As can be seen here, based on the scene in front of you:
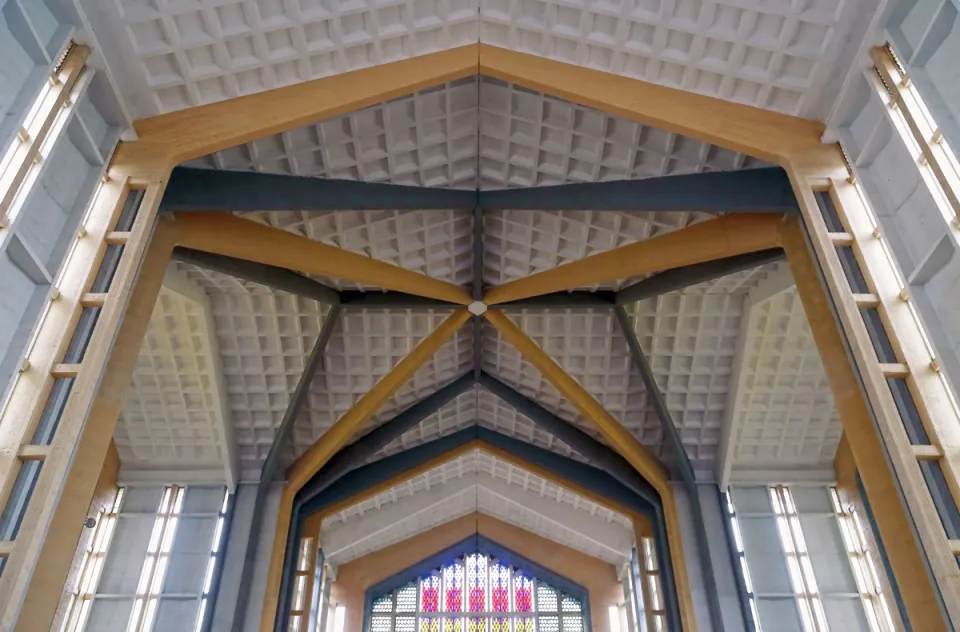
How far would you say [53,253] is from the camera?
1283cm

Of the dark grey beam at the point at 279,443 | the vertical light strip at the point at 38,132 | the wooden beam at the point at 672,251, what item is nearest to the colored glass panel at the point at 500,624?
the dark grey beam at the point at 279,443

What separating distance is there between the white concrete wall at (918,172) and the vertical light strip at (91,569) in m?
24.7

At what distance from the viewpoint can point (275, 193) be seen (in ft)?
60.2

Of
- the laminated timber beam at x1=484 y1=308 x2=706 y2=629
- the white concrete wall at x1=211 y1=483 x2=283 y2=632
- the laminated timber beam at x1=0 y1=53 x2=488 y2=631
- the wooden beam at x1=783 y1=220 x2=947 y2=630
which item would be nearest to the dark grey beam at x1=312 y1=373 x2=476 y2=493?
the white concrete wall at x1=211 y1=483 x2=283 y2=632

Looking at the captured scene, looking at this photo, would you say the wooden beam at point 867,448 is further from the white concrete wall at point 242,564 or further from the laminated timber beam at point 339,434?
the white concrete wall at point 242,564

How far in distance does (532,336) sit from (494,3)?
41.4 feet

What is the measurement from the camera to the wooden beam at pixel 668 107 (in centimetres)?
1573

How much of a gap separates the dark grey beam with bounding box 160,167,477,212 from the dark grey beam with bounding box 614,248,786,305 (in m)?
7.19

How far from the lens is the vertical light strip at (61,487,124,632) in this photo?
24297 mm

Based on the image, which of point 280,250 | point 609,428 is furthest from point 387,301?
point 609,428

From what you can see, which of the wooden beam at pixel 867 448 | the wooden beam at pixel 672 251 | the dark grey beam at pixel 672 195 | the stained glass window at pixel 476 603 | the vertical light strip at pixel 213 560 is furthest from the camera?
the stained glass window at pixel 476 603

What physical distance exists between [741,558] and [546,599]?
43.8ft

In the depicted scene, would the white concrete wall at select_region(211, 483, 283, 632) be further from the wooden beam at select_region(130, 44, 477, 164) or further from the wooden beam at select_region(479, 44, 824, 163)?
the wooden beam at select_region(479, 44, 824, 163)

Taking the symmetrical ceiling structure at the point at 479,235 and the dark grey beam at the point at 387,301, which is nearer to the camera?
the symmetrical ceiling structure at the point at 479,235
